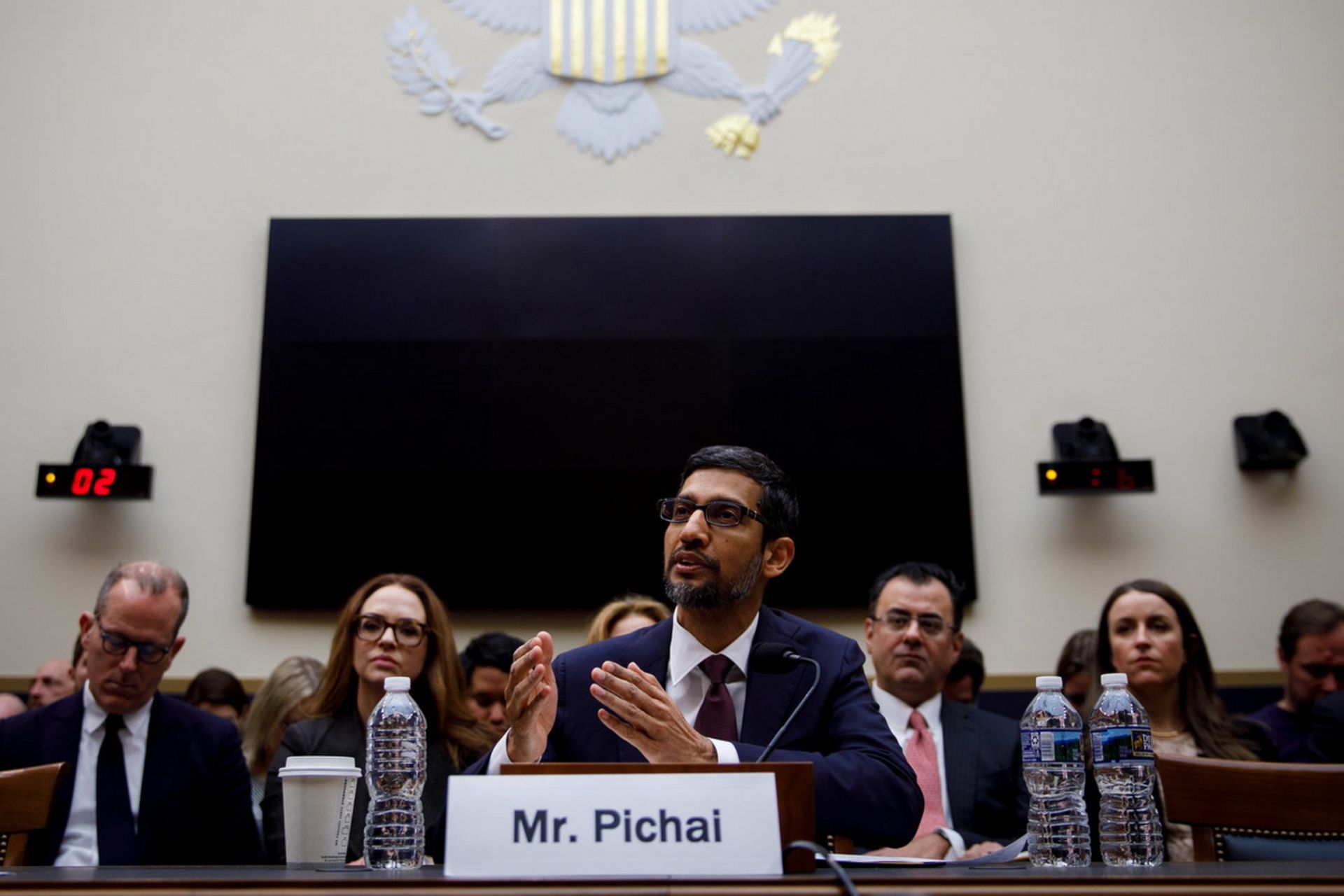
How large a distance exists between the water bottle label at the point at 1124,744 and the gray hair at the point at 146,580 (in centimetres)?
199

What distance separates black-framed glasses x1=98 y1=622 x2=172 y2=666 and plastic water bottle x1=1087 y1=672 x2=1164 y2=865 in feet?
6.64

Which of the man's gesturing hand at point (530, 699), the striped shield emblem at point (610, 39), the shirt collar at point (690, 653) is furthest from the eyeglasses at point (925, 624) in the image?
the striped shield emblem at point (610, 39)

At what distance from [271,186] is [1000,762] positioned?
4.24 meters

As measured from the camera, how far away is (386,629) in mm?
2973

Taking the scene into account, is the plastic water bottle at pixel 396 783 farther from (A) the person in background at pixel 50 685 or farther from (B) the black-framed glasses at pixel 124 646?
(A) the person in background at pixel 50 685

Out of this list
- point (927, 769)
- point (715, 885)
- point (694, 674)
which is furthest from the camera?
point (927, 769)

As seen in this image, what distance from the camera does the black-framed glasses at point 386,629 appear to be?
2980 millimetres

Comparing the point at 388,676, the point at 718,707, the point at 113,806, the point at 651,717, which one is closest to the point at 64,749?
the point at 113,806

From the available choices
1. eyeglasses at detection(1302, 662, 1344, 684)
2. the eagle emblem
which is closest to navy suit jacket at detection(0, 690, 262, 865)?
eyeglasses at detection(1302, 662, 1344, 684)

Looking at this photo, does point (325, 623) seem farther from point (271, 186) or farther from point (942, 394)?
point (942, 394)

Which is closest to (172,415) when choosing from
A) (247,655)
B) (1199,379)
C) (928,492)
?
(247,655)

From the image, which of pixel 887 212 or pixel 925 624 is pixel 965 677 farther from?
pixel 887 212

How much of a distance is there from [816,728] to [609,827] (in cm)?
86

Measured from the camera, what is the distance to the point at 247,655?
5.24m
